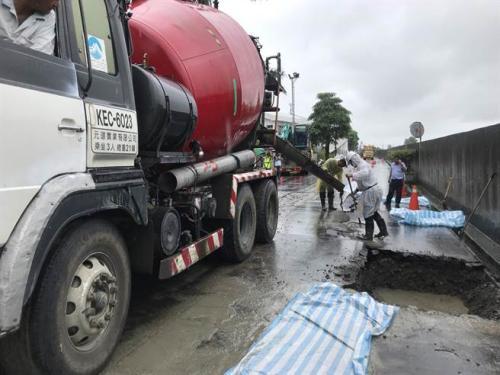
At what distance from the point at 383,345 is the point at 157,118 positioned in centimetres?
270

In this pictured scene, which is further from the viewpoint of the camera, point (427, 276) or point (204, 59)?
point (427, 276)

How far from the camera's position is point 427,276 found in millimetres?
6508

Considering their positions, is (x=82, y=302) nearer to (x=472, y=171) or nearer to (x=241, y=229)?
(x=241, y=229)

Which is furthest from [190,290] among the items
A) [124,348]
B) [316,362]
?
[316,362]

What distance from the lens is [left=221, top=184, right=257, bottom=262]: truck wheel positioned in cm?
586

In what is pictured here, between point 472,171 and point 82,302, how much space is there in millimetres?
8868

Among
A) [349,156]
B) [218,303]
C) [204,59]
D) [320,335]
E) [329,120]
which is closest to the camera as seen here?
A: [320,335]

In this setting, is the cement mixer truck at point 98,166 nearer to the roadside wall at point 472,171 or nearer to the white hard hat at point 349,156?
the white hard hat at point 349,156

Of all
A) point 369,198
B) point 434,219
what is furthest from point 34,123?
point 434,219

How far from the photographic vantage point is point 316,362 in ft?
10.5

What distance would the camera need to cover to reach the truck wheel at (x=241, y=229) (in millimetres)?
5863

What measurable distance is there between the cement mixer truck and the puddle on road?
249 cm

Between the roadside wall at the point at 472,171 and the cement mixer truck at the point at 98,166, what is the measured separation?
199 inches

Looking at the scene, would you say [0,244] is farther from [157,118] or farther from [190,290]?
[190,290]
